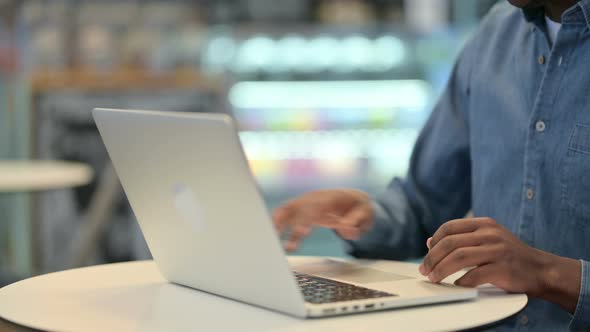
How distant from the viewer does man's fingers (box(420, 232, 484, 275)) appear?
3.66 ft

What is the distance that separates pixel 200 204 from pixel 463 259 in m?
0.31

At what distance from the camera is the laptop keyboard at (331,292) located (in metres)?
1.02

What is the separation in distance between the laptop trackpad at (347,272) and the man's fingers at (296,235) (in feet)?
0.12

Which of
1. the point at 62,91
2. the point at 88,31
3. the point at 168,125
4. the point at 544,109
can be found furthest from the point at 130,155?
the point at 88,31

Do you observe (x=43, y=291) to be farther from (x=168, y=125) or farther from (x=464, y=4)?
(x=464, y=4)

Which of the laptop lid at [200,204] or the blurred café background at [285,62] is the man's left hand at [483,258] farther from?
the blurred café background at [285,62]

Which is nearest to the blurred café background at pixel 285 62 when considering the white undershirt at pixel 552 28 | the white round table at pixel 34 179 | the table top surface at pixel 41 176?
the white round table at pixel 34 179

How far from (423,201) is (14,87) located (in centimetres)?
363

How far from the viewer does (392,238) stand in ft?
4.96

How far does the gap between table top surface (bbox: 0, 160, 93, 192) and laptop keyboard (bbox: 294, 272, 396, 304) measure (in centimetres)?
184

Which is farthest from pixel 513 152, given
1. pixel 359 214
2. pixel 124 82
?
pixel 124 82

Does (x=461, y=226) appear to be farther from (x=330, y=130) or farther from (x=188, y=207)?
(x=330, y=130)

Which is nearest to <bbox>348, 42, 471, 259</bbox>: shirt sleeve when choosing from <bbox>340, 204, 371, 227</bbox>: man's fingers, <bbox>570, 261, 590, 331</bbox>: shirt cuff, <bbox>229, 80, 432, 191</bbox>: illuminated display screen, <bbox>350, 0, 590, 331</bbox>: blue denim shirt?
<bbox>350, 0, 590, 331</bbox>: blue denim shirt

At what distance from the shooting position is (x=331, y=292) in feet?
3.50
